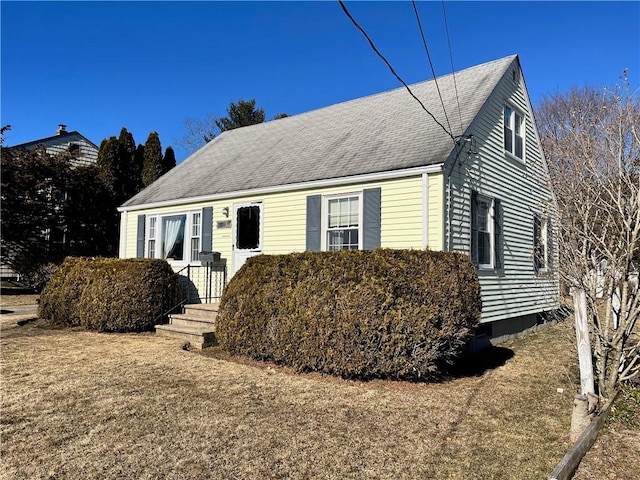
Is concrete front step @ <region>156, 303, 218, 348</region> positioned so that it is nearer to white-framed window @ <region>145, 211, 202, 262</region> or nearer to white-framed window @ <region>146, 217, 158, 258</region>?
white-framed window @ <region>145, 211, 202, 262</region>

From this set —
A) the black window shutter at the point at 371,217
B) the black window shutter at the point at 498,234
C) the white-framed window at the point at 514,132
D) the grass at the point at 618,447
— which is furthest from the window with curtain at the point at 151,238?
the grass at the point at 618,447

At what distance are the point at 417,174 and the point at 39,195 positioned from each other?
55.5 feet

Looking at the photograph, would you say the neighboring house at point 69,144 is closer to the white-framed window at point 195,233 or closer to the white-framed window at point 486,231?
the white-framed window at point 195,233

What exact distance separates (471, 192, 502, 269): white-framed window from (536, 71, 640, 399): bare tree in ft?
5.14

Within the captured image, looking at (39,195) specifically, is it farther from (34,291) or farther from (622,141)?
(622,141)

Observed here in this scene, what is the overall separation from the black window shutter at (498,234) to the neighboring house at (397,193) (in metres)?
0.04

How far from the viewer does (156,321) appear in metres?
9.72

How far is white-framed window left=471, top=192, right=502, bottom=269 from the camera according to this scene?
28.6ft

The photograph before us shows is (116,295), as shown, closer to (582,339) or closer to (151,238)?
(151,238)

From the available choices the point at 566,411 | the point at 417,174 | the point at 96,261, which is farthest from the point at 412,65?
the point at 96,261

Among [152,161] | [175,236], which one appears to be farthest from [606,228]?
[152,161]

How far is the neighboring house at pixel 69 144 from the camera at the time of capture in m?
23.2

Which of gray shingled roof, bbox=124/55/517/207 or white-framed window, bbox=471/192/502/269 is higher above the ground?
gray shingled roof, bbox=124/55/517/207

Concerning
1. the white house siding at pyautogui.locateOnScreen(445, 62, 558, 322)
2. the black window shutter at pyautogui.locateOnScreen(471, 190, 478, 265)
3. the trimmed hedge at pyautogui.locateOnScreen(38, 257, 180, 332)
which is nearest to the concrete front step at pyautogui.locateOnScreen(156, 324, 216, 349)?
the trimmed hedge at pyautogui.locateOnScreen(38, 257, 180, 332)
